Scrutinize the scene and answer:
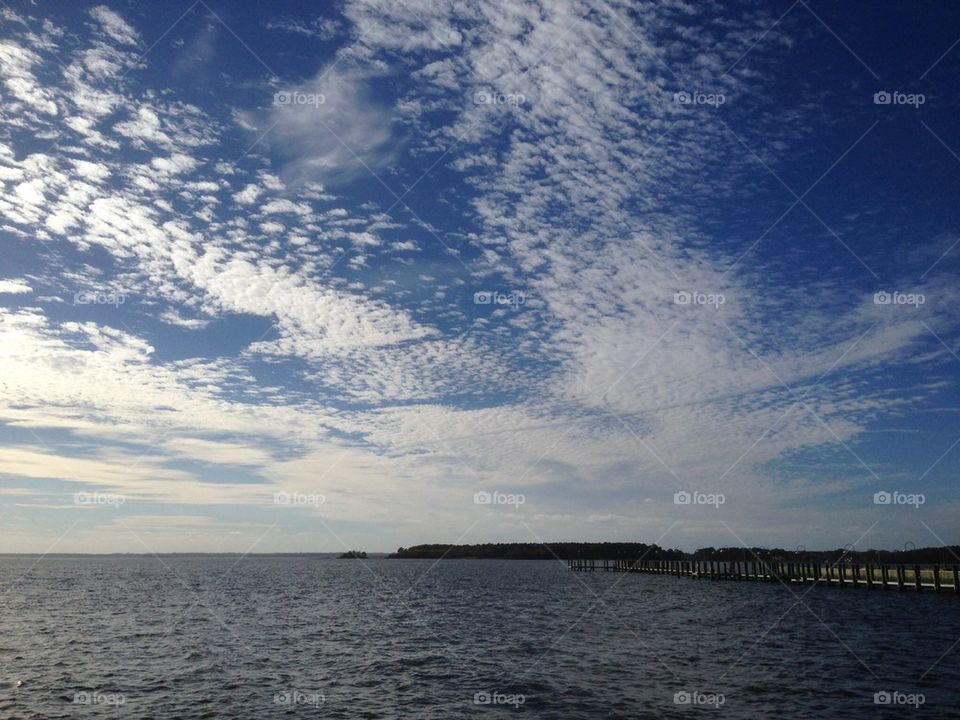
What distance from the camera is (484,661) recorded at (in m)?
32.5

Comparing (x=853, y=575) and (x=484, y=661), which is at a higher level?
(x=853, y=575)

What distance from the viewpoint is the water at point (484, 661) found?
23969mm

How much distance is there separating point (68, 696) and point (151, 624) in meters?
24.6

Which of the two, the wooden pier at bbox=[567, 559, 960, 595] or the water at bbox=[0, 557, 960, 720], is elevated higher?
the wooden pier at bbox=[567, 559, 960, 595]

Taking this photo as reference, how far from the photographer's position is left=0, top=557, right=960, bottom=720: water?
78.6 feet

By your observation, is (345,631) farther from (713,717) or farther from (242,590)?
(242,590)

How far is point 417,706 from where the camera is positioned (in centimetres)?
2425

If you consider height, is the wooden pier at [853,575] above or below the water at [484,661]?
above

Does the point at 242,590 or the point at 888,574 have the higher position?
the point at 888,574

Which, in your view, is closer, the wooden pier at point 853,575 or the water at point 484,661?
the water at point 484,661

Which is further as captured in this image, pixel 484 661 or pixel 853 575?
pixel 853 575

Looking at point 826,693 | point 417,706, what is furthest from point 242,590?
point 826,693

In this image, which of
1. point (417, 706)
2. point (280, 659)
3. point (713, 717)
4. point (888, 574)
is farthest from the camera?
point (888, 574)

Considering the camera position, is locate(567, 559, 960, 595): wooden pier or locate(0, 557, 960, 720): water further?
locate(567, 559, 960, 595): wooden pier
